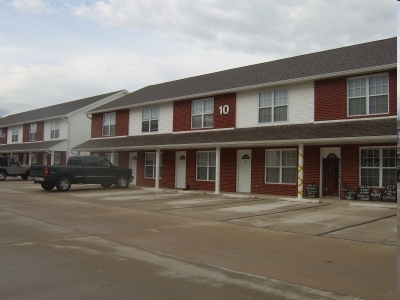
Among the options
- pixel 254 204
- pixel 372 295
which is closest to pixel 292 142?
pixel 254 204

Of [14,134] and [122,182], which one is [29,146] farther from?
Answer: [122,182]

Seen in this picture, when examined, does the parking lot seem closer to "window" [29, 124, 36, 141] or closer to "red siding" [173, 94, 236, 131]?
"red siding" [173, 94, 236, 131]

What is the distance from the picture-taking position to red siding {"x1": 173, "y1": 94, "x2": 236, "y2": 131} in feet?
69.9

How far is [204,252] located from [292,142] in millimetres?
10128

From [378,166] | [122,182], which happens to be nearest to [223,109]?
[122,182]

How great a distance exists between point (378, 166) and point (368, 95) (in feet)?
9.24

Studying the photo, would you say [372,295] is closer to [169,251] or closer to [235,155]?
[169,251]

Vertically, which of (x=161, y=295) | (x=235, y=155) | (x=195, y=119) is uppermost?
(x=195, y=119)

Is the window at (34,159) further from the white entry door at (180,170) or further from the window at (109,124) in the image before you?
the white entry door at (180,170)

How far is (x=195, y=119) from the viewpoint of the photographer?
2333 cm

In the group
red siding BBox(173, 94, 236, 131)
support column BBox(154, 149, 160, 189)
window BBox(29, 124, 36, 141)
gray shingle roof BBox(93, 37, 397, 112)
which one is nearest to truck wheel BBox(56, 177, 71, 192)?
support column BBox(154, 149, 160, 189)

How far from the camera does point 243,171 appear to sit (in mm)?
20859

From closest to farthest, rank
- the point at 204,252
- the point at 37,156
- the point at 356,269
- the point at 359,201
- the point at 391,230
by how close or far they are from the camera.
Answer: the point at 356,269
the point at 204,252
the point at 391,230
the point at 359,201
the point at 37,156

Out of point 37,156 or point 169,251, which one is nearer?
point 169,251
